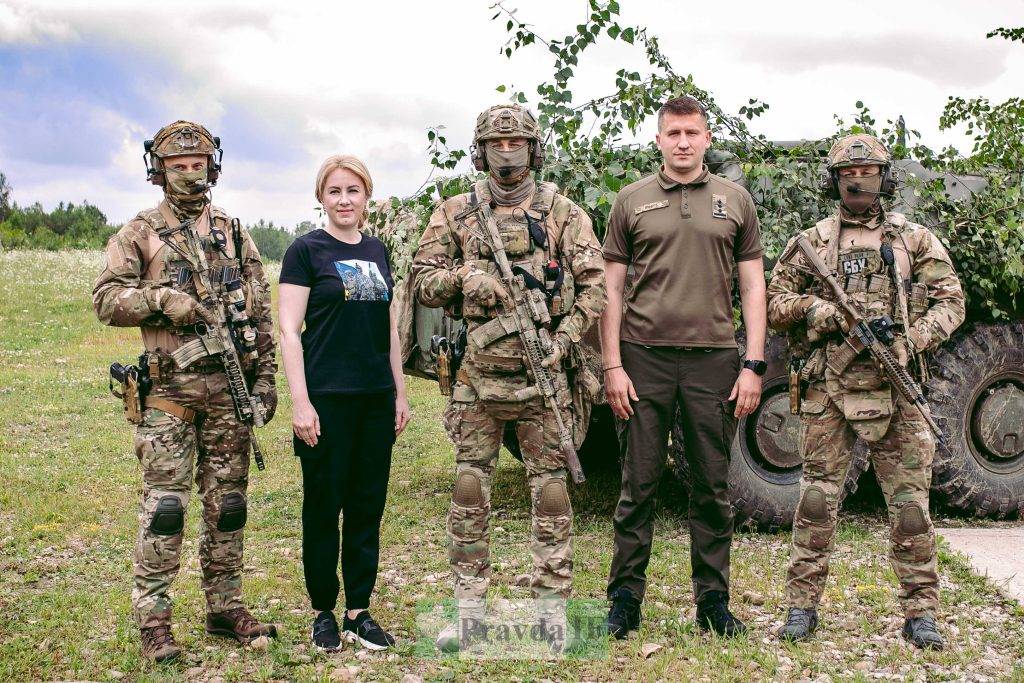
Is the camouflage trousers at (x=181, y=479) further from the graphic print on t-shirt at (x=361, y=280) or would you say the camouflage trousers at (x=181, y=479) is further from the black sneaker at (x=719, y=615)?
the black sneaker at (x=719, y=615)

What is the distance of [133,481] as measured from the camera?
7.66 m

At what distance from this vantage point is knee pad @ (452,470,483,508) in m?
4.26

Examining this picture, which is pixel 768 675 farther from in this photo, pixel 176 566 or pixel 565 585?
pixel 176 566

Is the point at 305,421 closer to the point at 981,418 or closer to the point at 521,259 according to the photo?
the point at 521,259

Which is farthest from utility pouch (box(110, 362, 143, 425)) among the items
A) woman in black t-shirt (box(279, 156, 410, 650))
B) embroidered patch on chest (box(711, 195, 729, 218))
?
embroidered patch on chest (box(711, 195, 729, 218))

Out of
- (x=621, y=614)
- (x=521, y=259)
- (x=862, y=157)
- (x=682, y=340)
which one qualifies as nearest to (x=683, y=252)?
(x=682, y=340)

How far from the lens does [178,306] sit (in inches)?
160

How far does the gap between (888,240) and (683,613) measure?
6.72ft

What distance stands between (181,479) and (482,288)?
1.53 m

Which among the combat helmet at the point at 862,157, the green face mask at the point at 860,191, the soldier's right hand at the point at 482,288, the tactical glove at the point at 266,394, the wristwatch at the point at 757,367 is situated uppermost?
the combat helmet at the point at 862,157

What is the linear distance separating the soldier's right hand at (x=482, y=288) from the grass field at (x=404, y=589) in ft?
5.18

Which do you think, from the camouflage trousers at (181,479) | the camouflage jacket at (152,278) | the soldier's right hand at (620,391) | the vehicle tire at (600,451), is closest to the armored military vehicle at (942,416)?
the vehicle tire at (600,451)

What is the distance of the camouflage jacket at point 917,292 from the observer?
4387mm

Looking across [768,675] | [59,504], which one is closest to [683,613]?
[768,675]
